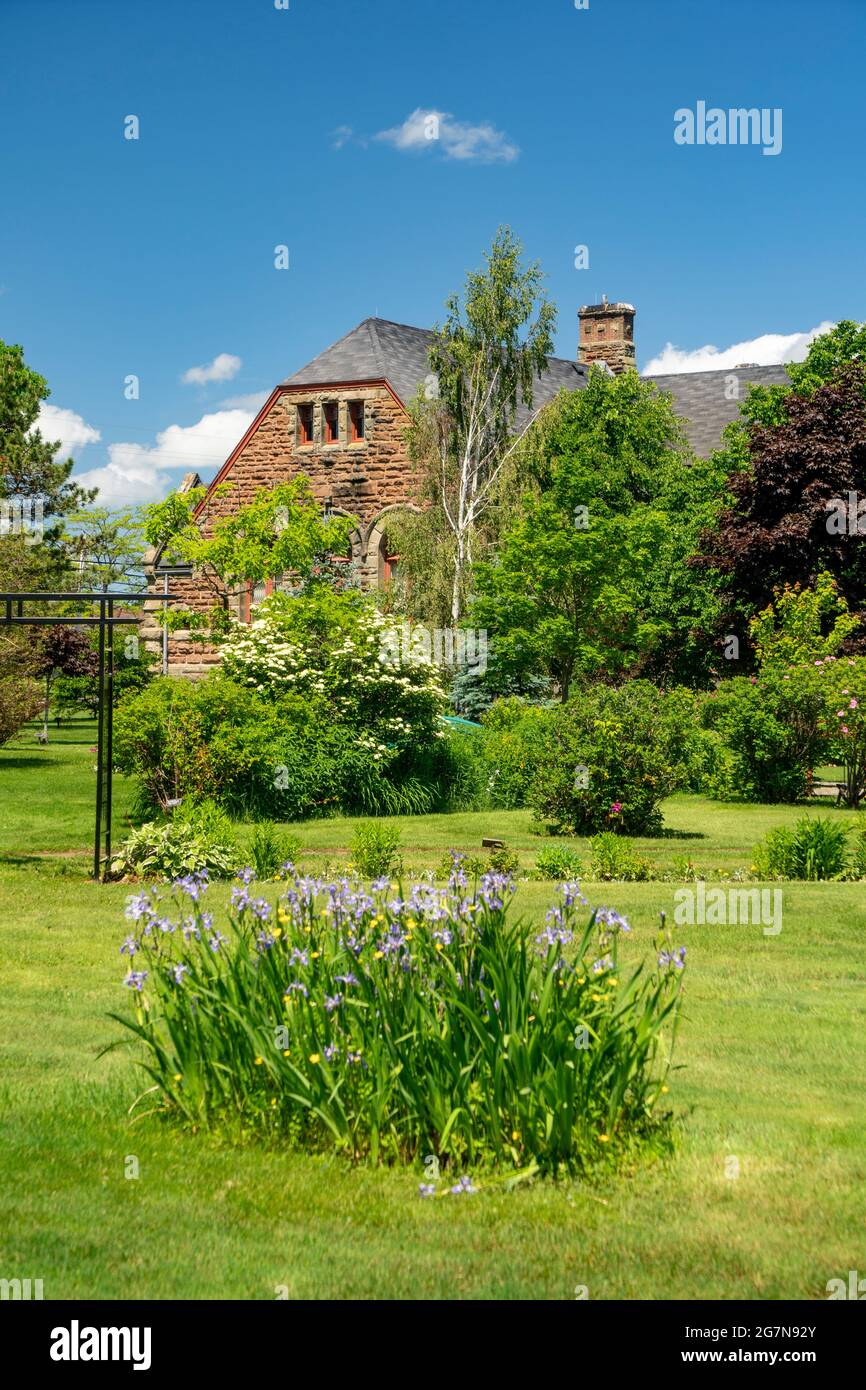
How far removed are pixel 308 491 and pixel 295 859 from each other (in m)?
21.4

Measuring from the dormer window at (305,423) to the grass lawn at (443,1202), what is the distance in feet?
90.2

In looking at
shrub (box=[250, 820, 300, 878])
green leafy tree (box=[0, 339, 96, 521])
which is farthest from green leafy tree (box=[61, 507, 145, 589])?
shrub (box=[250, 820, 300, 878])

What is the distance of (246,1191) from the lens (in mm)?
4855

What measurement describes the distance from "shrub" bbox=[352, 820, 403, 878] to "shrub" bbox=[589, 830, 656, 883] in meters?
1.94

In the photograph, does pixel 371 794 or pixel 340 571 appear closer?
Answer: pixel 371 794

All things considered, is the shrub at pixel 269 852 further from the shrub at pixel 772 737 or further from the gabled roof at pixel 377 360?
the gabled roof at pixel 377 360

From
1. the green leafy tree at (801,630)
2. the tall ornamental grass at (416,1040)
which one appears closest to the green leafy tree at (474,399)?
the green leafy tree at (801,630)

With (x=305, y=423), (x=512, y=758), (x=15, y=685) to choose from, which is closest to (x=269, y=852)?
(x=512, y=758)

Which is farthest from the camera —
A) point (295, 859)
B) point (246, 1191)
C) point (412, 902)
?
point (295, 859)

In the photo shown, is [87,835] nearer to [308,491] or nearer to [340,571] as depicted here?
[340,571]

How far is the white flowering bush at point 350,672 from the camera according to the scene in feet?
66.3

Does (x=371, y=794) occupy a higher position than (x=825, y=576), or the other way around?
(x=825, y=576)

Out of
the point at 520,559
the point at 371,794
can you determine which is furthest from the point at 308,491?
the point at 371,794

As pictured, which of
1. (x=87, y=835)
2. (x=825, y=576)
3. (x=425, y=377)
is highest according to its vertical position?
(x=425, y=377)
